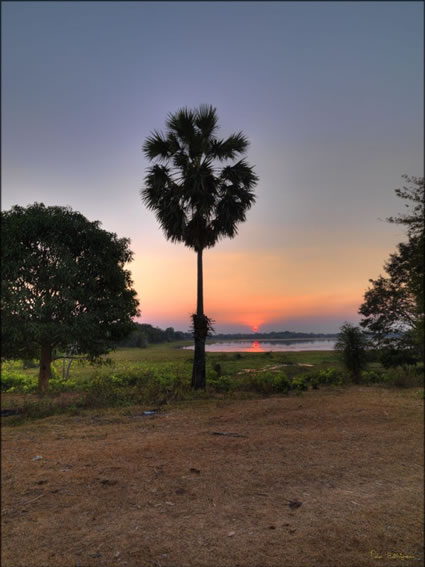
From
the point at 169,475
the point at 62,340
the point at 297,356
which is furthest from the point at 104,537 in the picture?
the point at 297,356

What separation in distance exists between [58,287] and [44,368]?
9.63 feet

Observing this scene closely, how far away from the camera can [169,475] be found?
4.86 metres

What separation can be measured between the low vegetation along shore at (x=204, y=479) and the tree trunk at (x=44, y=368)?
0.39 m

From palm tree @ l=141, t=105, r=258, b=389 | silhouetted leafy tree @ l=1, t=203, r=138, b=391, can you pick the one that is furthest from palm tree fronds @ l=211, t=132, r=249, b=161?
silhouetted leafy tree @ l=1, t=203, r=138, b=391

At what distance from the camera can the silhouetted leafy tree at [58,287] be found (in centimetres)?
752

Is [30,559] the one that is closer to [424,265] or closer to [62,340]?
[62,340]

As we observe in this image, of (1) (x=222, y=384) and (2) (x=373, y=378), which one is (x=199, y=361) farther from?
(2) (x=373, y=378)

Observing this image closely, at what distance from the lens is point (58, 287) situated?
8297 millimetres

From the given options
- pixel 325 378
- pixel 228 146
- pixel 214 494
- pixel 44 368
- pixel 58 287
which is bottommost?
pixel 325 378

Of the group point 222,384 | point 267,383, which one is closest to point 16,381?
point 222,384

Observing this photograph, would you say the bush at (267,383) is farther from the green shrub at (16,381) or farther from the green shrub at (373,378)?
the green shrub at (16,381)

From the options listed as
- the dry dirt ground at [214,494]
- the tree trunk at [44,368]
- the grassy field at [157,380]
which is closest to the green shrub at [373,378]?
the grassy field at [157,380]

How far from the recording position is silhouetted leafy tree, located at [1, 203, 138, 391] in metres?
7.52

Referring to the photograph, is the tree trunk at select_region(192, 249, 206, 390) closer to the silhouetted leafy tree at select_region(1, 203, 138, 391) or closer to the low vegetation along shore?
the low vegetation along shore
